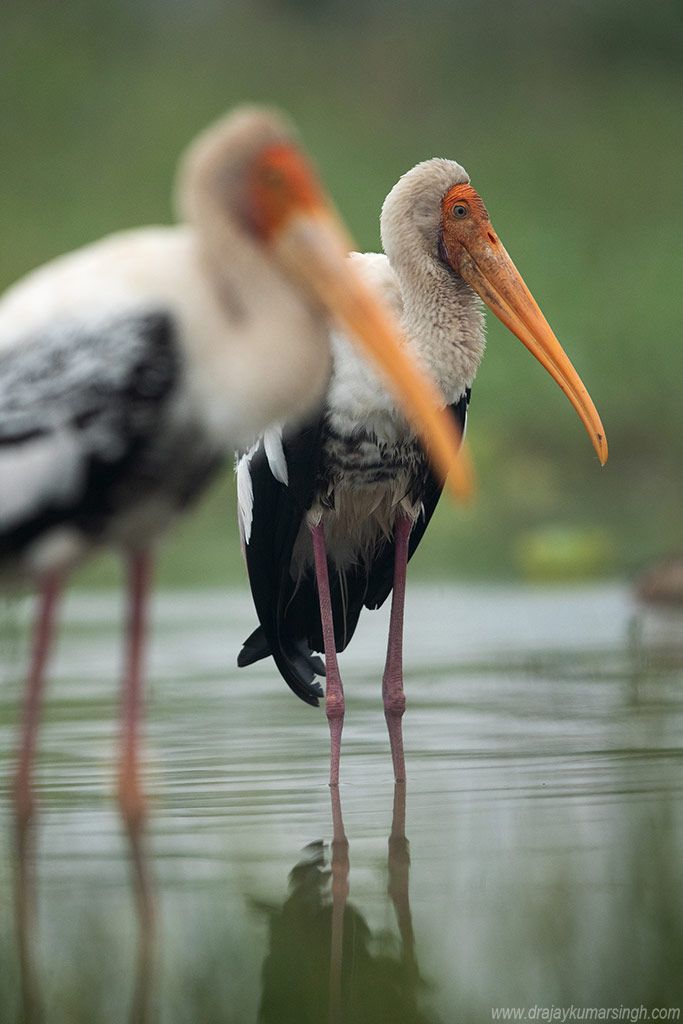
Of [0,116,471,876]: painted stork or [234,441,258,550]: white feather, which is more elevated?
[234,441,258,550]: white feather

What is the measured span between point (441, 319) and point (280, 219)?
2179 millimetres

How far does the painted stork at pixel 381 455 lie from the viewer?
219 inches

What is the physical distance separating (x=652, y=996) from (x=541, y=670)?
169 inches

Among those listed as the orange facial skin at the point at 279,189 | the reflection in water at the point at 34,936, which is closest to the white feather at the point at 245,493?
the reflection in water at the point at 34,936

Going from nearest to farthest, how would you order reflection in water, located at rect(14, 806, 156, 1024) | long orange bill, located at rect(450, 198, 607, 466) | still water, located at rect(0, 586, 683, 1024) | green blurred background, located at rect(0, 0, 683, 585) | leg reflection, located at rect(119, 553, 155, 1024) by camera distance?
1. reflection in water, located at rect(14, 806, 156, 1024)
2. still water, located at rect(0, 586, 683, 1024)
3. leg reflection, located at rect(119, 553, 155, 1024)
4. long orange bill, located at rect(450, 198, 607, 466)
5. green blurred background, located at rect(0, 0, 683, 585)

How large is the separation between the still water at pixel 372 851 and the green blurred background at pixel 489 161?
4274 millimetres

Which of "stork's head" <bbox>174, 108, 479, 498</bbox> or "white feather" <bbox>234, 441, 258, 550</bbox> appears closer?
"stork's head" <bbox>174, 108, 479, 498</bbox>

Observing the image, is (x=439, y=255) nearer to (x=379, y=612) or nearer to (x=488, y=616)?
(x=488, y=616)

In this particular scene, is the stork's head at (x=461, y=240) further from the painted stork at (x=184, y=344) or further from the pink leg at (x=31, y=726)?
the pink leg at (x=31, y=726)

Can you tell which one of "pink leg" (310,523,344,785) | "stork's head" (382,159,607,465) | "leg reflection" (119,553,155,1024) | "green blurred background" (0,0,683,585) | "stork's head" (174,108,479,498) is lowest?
"leg reflection" (119,553,155,1024)

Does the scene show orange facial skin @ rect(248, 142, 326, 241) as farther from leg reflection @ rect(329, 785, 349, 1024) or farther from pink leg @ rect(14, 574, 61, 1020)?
leg reflection @ rect(329, 785, 349, 1024)

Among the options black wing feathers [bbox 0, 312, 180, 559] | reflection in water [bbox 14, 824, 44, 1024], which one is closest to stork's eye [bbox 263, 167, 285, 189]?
black wing feathers [bbox 0, 312, 180, 559]

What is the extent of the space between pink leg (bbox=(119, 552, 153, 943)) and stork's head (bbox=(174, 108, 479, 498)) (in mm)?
575

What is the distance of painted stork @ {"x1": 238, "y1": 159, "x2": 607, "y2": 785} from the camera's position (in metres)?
5.57
